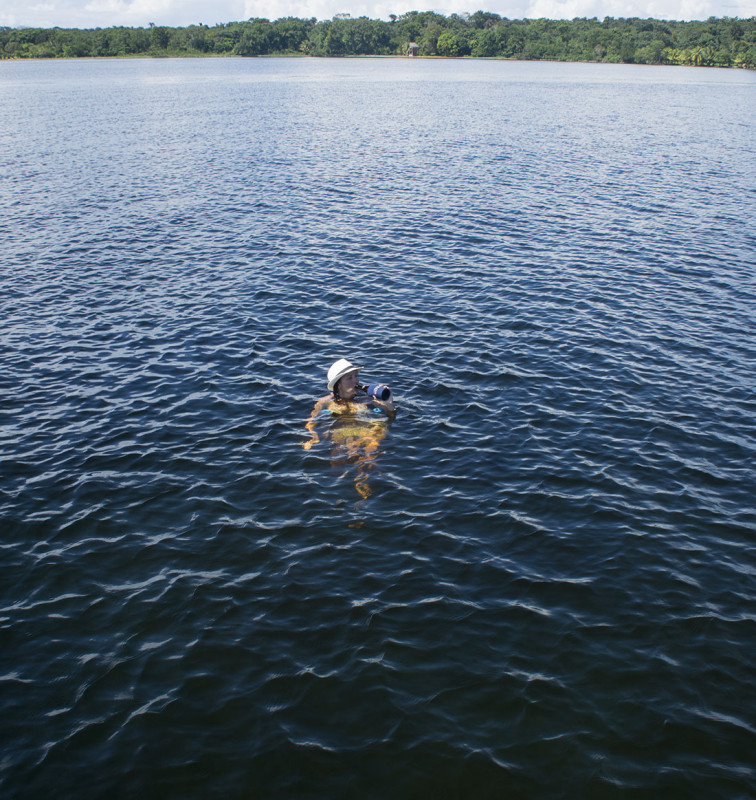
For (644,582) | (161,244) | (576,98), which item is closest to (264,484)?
(644,582)

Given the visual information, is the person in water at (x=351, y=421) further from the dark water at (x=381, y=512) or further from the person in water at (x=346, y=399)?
the dark water at (x=381, y=512)

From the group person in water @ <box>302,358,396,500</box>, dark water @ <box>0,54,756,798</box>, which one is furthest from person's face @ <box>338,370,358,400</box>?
dark water @ <box>0,54,756,798</box>

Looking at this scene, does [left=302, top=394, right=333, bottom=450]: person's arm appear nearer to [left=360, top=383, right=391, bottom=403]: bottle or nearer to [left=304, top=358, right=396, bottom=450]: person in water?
[left=304, top=358, right=396, bottom=450]: person in water

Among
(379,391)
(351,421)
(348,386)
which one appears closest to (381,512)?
(379,391)

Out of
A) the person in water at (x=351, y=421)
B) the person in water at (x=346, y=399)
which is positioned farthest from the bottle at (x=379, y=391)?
the person in water at (x=346, y=399)

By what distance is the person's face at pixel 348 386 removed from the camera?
17830 mm

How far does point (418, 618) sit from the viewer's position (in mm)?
12367

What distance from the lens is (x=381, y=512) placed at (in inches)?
600

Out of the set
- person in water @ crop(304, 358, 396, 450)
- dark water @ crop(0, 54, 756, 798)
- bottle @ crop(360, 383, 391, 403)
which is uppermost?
bottle @ crop(360, 383, 391, 403)

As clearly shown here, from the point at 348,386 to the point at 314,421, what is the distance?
1.43 m

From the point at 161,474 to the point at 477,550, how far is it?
795 cm

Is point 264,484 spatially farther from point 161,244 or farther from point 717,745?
point 161,244

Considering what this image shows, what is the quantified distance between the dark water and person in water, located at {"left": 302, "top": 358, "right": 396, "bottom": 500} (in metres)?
0.15

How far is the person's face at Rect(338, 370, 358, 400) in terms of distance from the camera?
58.5 ft
